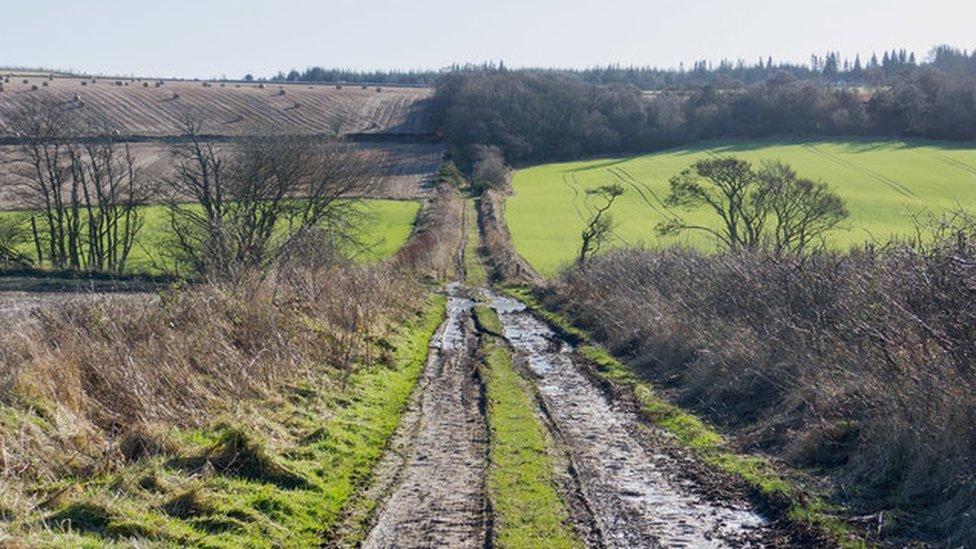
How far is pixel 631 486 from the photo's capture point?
11.1m

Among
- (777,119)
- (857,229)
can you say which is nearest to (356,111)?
(777,119)

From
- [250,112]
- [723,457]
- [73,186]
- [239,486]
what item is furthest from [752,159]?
[239,486]

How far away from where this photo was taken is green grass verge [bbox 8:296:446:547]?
798 centimetres

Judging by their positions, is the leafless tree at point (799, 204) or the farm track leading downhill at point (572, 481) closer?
the farm track leading downhill at point (572, 481)

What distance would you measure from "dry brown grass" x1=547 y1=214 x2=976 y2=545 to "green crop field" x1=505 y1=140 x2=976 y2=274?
101ft

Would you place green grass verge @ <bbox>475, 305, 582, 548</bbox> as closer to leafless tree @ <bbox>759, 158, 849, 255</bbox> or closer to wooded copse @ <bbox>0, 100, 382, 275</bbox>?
wooded copse @ <bbox>0, 100, 382, 275</bbox>

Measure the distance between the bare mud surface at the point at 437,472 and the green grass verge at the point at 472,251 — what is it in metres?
27.8

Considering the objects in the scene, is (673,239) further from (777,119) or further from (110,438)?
(110,438)

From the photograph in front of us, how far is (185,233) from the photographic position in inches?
1535

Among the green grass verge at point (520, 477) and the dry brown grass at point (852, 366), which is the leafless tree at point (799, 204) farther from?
the green grass verge at point (520, 477)

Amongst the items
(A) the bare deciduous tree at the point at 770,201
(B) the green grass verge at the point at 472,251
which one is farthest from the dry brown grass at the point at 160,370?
(A) the bare deciduous tree at the point at 770,201

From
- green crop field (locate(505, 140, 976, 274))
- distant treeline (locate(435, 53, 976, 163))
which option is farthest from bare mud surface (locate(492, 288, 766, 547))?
distant treeline (locate(435, 53, 976, 163))

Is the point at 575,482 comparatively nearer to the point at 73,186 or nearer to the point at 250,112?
the point at 73,186

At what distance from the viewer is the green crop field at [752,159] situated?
5984 centimetres
